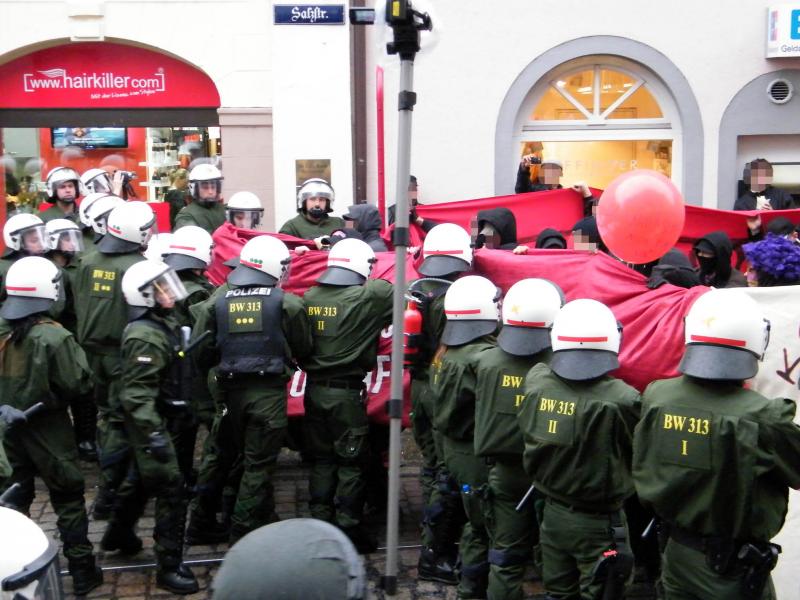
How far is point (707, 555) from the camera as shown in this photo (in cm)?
452

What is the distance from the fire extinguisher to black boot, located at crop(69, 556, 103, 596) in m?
2.29

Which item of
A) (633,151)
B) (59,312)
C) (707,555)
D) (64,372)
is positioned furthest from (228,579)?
(633,151)

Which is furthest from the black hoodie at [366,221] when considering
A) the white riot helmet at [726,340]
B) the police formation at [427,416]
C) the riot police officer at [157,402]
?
the white riot helmet at [726,340]

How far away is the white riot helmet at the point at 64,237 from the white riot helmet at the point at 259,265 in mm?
2287

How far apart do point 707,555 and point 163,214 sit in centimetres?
912

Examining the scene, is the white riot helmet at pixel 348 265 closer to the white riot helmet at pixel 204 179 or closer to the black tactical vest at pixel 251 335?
the black tactical vest at pixel 251 335

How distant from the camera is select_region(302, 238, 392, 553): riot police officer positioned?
6867 millimetres

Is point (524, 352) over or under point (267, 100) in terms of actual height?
under

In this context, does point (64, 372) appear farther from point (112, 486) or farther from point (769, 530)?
point (769, 530)

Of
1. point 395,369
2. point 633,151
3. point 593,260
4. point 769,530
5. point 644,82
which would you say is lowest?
point 769,530

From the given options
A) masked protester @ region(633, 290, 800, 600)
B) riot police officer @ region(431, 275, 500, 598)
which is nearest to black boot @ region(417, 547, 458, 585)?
riot police officer @ region(431, 275, 500, 598)

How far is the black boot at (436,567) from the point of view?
6.52 metres

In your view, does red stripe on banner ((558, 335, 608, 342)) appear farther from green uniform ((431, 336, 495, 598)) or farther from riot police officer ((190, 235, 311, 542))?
riot police officer ((190, 235, 311, 542))

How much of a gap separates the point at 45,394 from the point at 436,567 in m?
2.53
